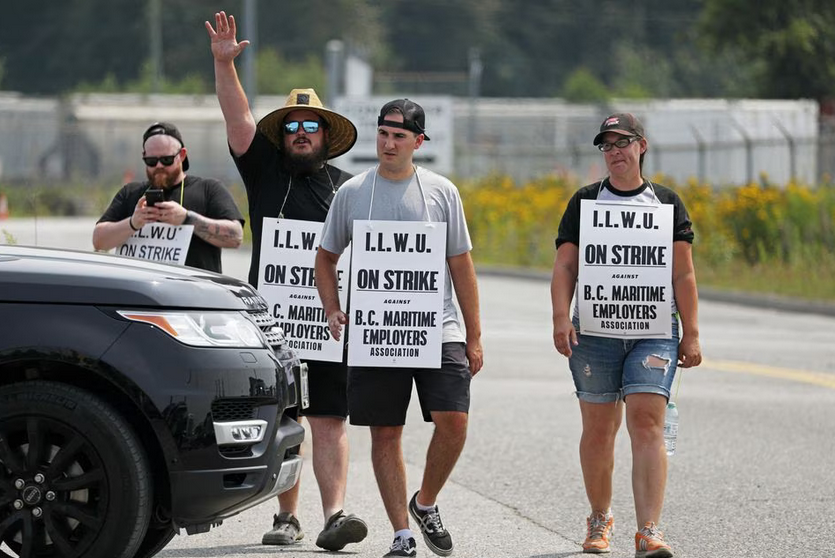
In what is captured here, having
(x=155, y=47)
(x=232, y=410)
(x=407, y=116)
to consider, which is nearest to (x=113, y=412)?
(x=232, y=410)

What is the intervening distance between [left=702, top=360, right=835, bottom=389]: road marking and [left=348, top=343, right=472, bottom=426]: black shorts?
7046 mm

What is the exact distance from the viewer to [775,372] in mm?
14016

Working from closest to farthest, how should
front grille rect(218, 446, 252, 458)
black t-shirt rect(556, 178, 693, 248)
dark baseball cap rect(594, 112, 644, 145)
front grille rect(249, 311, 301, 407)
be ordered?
1. front grille rect(218, 446, 252, 458)
2. front grille rect(249, 311, 301, 407)
3. dark baseball cap rect(594, 112, 644, 145)
4. black t-shirt rect(556, 178, 693, 248)

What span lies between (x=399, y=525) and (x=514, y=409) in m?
5.01

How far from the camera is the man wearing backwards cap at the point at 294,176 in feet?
23.4

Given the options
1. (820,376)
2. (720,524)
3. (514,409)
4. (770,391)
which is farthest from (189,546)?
(820,376)

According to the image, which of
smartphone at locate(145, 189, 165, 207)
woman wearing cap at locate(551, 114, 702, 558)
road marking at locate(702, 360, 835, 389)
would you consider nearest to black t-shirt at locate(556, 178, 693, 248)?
woman wearing cap at locate(551, 114, 702, 558)

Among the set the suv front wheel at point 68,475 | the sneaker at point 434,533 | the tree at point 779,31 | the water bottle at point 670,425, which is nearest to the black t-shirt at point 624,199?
the water bottle at point 670,425

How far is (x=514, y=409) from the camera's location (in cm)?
1165

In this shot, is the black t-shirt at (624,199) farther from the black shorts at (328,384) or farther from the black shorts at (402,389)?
the black shorts at (328,384)

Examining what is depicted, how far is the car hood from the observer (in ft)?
18.4

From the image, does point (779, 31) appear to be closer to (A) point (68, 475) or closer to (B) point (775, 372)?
(B) point (775, 372)

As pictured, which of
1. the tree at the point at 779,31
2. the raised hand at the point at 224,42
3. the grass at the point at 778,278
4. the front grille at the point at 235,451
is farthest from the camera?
the tree at the point at 779,31

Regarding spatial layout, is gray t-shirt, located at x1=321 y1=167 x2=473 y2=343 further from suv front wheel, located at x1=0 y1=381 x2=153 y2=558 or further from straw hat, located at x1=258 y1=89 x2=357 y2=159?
suv front wheel, located at x1=0 y1=381 x2=153 y2=558
